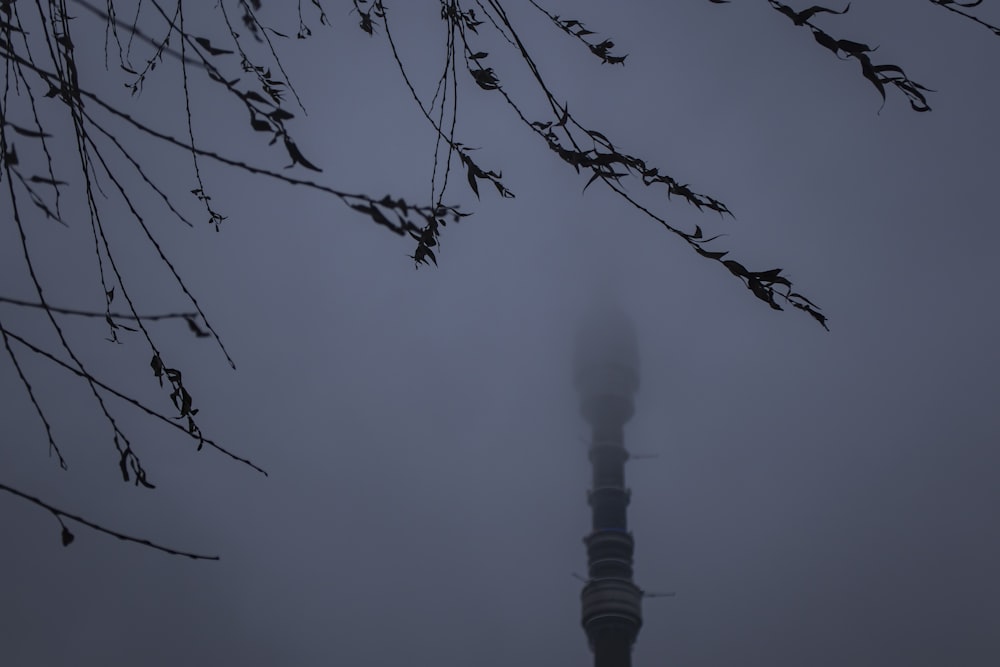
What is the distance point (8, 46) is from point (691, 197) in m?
1.85

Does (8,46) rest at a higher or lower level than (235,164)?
higher

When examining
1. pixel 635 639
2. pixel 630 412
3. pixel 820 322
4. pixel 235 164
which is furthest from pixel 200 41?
pixel 630 412

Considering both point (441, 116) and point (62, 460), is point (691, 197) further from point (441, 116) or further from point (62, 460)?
point (62, 460)

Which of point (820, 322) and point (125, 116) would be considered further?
point (820, 322)

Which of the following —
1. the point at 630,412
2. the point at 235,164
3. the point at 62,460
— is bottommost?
the point at 62,460

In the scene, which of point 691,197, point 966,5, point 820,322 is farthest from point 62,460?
point 966,5

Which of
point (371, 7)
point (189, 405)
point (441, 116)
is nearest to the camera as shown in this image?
point (189, 405)

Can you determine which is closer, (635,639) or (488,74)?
(488,74)

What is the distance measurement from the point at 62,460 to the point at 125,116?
3.50 ft

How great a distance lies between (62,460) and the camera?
2.57m

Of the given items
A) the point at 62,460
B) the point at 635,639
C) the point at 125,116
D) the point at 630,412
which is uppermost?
the point at 630,412

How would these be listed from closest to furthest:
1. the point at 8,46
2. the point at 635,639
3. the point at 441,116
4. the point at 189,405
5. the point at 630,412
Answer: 1. the point at 8,46
2. the point at 189,405
3. the point at 441,116
4. the point at 635,639
5. the point at 630,412

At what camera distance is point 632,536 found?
46.2m

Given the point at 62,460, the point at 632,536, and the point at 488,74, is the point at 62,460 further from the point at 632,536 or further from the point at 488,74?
the point at 632,536
